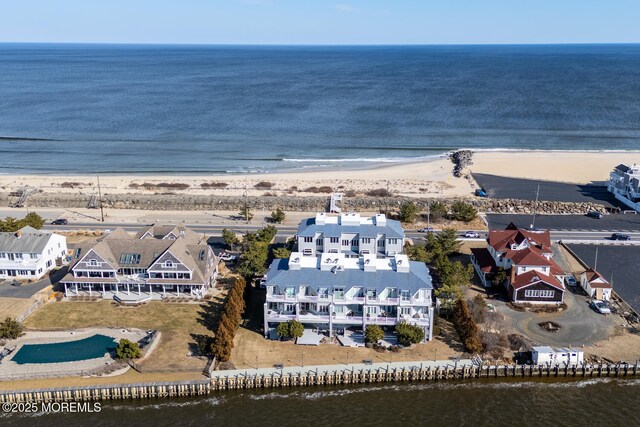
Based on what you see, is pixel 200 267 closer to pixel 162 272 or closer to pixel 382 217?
pixel 162 272

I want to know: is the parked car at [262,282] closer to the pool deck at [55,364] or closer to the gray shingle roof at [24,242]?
the pool deck at [55,364]

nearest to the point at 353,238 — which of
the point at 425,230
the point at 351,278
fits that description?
the point at 351,278

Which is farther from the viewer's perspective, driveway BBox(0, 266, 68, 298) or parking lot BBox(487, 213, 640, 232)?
parking lot BBox(487, 213, 640, 232)

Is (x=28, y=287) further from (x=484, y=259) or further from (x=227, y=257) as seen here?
(x=484, y=259)

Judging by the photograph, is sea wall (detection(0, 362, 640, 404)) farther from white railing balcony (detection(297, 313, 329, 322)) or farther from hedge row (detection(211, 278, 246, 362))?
white railing balcony (detection(297, 313, 329, 322))

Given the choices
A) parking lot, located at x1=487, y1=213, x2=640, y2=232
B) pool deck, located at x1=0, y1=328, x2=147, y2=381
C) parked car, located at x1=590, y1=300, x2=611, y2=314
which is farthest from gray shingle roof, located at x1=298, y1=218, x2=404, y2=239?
parking lot, located at x1=487, y1=213, x2=640, y2=232

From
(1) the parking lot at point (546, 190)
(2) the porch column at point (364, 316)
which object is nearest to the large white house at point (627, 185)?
(1) the parking lot at point (546, 190)
